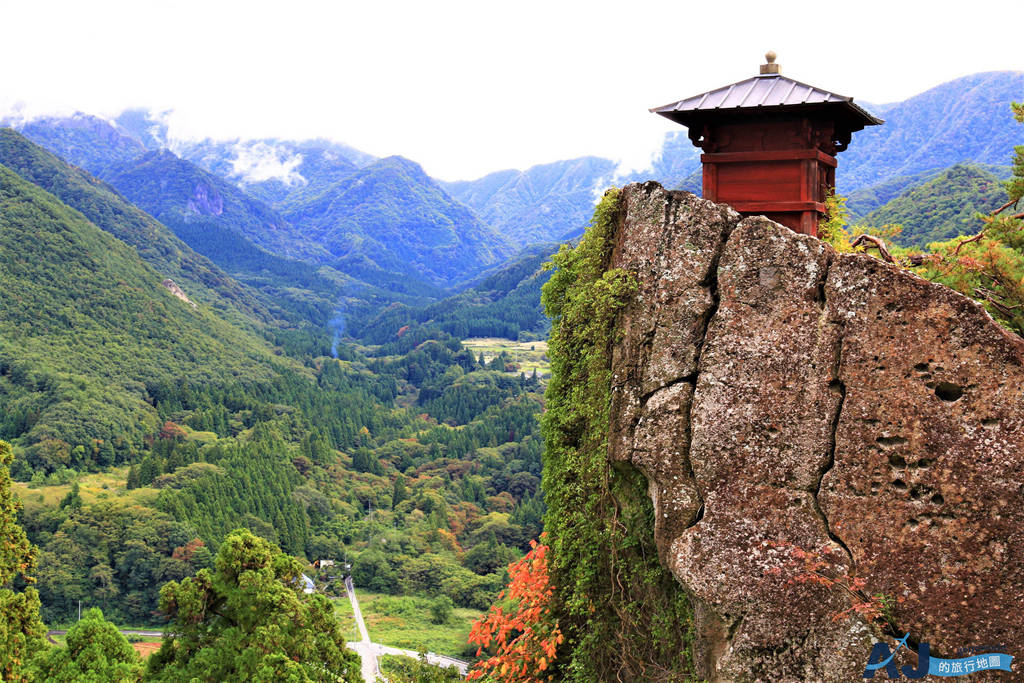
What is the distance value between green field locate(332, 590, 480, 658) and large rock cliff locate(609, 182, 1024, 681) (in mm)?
60470

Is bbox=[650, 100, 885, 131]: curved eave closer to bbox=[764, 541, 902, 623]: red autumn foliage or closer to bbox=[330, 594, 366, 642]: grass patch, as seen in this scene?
bbox=[764, 541, 902, 623]: red autumn foliage

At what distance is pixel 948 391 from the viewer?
320 inches

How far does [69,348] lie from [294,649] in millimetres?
130674

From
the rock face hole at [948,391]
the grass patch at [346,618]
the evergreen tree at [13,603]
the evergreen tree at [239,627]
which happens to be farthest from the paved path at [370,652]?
the rock face hole at [948,391]

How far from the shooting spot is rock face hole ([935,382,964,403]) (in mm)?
8047

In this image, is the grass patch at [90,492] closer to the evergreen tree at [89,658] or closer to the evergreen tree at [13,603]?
the evergreen tree at [89,658]

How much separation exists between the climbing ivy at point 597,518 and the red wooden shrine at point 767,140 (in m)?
1.55

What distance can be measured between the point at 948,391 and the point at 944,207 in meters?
76.2

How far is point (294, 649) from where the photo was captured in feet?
77.5

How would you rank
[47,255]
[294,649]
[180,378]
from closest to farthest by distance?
1. [294,649]
2. [180,378]
3. [47,255]

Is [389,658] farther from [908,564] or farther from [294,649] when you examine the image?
[908,564]

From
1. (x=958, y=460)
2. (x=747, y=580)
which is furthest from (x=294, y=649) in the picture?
(x=958, y=460)

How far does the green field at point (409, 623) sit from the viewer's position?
68562 mm

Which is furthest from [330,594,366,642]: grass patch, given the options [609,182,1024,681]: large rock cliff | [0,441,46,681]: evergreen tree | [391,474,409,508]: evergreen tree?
[609,182,1024,681]: large rock cliff
